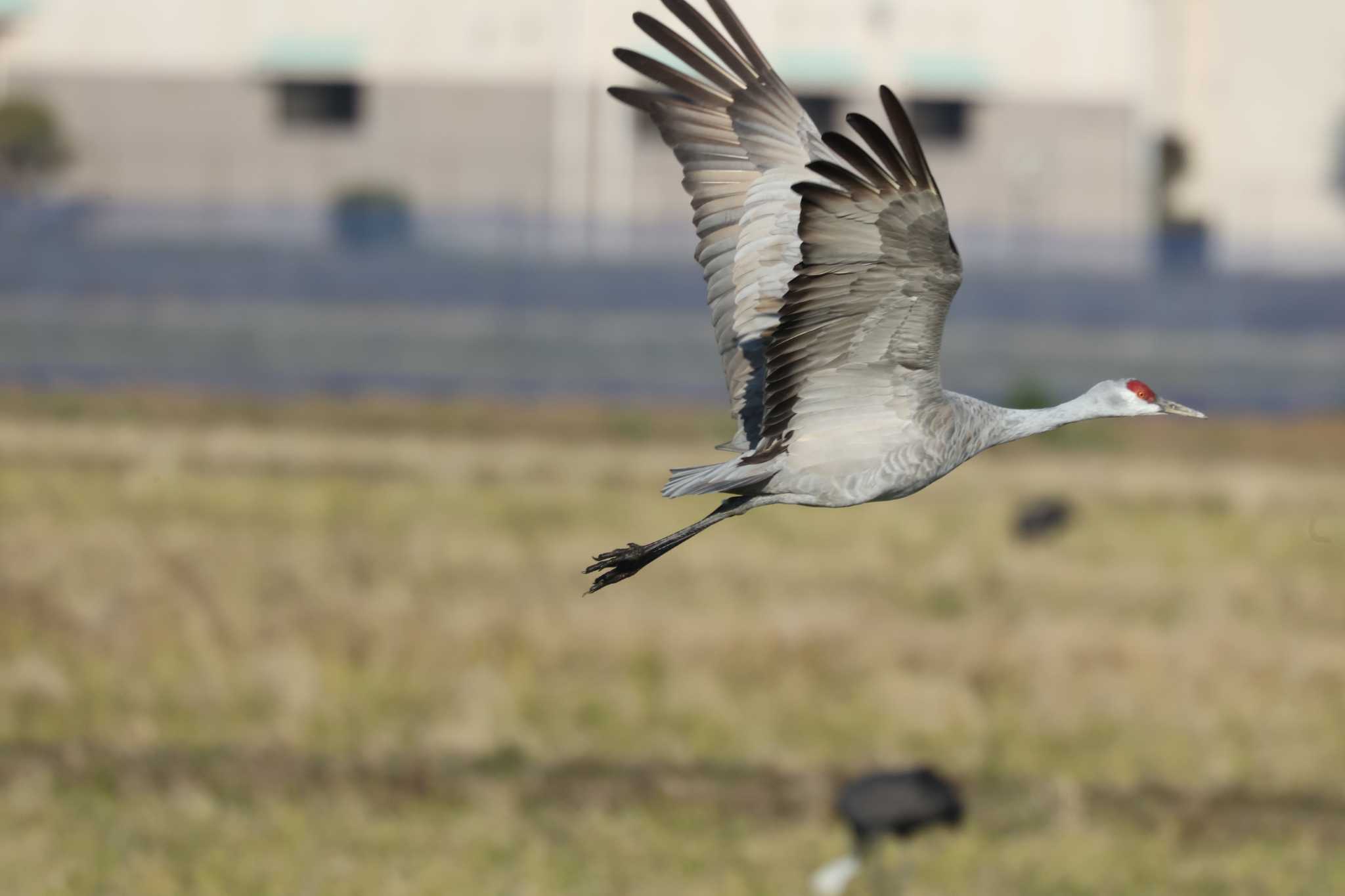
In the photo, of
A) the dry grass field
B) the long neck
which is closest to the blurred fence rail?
the dry grass field

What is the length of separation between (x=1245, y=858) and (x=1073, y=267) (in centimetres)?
2309

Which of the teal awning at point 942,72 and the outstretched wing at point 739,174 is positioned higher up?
the outstretched wing at point 739,174

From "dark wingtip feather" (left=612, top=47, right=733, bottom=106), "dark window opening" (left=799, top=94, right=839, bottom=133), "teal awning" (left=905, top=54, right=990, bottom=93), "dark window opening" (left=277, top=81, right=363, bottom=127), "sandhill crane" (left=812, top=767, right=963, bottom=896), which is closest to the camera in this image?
"dark wingtip feather" (left=612, top=47, right=733, bottom=106)

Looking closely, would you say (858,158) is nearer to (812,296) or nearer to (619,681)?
(812,296)

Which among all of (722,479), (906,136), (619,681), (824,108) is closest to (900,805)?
(722,479)

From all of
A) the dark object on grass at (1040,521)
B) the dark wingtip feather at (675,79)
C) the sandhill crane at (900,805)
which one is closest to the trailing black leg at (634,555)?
the dark wingtip feather at (675,79)

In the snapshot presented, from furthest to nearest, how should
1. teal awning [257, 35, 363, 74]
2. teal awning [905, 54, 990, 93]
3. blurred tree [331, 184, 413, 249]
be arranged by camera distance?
teal awning [257, 35, 363, 74] < teal awning [905, 54, 990, 93] < blurred tree [331, 184, 413, 249]

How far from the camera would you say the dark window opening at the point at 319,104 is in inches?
1796

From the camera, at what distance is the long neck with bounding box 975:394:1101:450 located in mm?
6371

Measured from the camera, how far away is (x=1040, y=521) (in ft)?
70.3

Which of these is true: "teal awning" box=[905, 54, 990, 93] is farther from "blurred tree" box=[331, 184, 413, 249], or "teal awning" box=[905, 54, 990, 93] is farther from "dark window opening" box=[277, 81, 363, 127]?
"dark window opening" box=[277, 81, 363, 127]

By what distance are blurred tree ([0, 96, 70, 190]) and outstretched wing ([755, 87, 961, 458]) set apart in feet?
131

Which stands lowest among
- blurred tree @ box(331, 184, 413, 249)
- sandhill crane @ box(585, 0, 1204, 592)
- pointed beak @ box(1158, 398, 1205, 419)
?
blurred tree @ box(331, 184, 413, 249)

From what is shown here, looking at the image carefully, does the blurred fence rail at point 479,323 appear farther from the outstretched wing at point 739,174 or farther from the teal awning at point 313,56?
the outstretched wing at point 739,174
